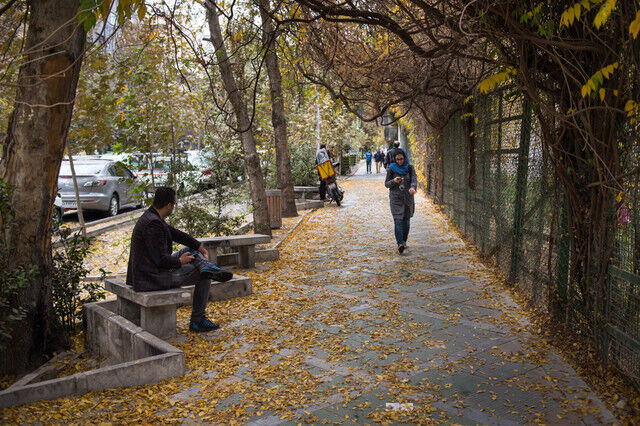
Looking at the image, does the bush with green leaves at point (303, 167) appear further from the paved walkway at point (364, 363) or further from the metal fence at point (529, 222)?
the paved walkway at point (364, 363)

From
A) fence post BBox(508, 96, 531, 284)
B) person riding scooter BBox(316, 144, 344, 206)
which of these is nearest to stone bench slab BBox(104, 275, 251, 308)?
fence post BBox(508, 96, 531, 284)

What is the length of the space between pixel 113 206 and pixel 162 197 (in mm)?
12339

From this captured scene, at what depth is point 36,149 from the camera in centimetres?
515

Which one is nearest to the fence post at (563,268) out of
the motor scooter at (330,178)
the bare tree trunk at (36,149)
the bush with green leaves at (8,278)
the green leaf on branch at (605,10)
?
the green leaf on branch at (605,10)

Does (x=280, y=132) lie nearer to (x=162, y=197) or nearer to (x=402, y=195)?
(x=402, y=195)

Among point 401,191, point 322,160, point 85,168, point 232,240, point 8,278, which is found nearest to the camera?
point 8,278

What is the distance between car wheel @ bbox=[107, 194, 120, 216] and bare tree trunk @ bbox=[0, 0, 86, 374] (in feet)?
40.0

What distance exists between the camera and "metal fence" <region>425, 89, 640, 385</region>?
13.9 feet

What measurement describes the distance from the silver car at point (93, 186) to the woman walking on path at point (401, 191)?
346 inches

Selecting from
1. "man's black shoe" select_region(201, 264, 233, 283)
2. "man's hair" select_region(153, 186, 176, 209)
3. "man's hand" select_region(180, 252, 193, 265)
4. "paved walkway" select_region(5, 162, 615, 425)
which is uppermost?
"man's hair" select_region(153, 186, 176, 209)

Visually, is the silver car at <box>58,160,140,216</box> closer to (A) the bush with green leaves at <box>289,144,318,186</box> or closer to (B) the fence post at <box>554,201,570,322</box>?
(A) the bush with green leaves at <box>289,144,318,186</box>

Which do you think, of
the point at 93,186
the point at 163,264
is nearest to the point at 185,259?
the point at 163,264

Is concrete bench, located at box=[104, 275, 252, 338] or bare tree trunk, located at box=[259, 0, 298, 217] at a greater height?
bare tree trunk, located at box=[259, 0, 298, 217]

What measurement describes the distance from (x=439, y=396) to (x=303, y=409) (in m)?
1.03
